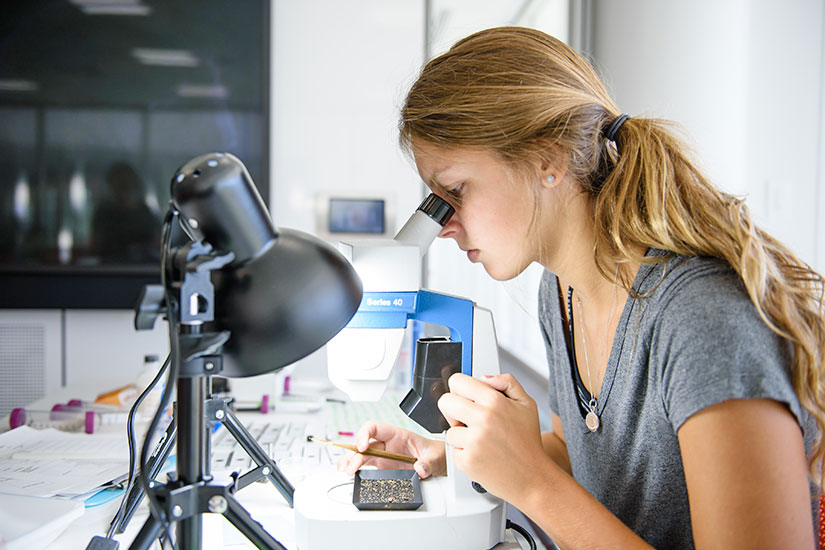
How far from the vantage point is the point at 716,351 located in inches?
28.1

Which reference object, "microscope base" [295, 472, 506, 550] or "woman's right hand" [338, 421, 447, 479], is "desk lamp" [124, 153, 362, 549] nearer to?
"microscope base" [295, 472, 506, 550]

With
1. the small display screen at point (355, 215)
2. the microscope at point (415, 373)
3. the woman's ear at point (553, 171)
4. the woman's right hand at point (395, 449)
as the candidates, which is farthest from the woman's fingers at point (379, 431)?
the small display screen at point (355, 215)

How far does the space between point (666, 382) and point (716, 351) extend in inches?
3.4

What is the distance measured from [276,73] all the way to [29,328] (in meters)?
1.59

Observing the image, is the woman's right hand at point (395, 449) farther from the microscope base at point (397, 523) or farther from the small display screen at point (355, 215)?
the small display screen at point (355, 215)

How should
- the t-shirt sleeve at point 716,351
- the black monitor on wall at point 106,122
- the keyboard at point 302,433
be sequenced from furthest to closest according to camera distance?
the black monitor on wall at point 106,122
the keyboard at point 302,433
the t-shirt sleeve at point 716,351

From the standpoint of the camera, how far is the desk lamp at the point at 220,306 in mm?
516

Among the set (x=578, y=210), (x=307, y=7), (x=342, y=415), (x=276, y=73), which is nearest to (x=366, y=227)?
(x=276, y=73)

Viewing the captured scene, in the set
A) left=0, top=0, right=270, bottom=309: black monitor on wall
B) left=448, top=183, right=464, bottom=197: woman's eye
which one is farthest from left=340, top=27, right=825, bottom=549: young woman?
left=0, top=0, right=270, bottom=309: black monitor on wall

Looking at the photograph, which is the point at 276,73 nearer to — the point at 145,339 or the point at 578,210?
the point at 145,339

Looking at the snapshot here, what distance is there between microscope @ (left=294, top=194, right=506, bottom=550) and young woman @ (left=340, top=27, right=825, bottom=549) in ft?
0.14

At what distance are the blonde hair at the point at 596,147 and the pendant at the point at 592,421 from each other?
226 mm

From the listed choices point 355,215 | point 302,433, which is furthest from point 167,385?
point 355,215

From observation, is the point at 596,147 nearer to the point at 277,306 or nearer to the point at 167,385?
the point at 277,306
